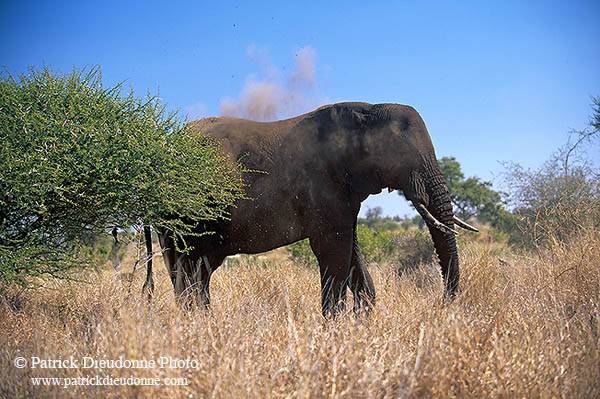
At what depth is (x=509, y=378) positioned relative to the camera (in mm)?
3357

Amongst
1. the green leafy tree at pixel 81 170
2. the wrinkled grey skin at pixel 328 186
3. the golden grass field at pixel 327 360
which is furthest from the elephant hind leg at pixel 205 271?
the golden grass field at pixel 327 360

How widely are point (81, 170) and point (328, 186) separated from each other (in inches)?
106

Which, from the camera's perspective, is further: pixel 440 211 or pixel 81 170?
pixel 440 211

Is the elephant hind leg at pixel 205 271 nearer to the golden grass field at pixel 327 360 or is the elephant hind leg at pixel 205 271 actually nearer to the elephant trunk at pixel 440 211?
the golden grass field at pixel 327 360

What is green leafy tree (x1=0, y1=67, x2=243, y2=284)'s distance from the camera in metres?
4.59

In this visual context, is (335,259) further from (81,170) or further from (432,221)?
(81,170)

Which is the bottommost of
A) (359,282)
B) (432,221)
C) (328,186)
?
(359,282)

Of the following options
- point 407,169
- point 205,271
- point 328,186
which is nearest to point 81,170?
point 205,271

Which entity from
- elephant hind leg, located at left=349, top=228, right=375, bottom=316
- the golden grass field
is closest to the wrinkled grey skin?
elephant hind leg, located at left=349, top=228, right=375, bottom=316

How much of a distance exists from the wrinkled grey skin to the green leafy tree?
0.45m

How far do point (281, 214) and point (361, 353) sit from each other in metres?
2.79

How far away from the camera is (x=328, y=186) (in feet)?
19.1

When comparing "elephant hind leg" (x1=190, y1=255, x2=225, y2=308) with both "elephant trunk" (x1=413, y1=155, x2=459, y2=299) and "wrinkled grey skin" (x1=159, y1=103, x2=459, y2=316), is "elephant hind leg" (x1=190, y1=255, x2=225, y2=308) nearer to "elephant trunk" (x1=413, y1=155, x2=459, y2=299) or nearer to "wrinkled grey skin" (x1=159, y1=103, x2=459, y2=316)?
"wrinkled grey skin" (x1=159, y1=103, x2=459, y2=316)

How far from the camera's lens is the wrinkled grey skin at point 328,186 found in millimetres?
5773
